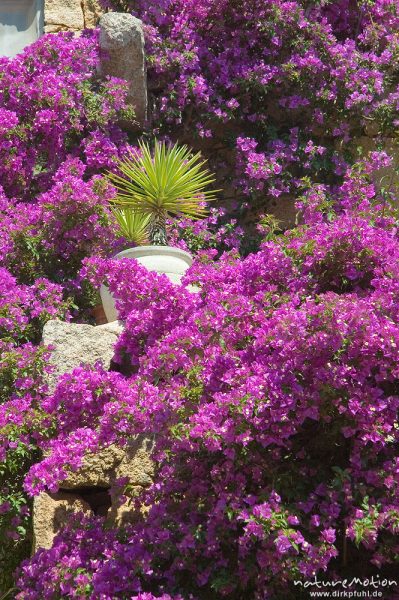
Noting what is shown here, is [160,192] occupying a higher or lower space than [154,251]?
higher

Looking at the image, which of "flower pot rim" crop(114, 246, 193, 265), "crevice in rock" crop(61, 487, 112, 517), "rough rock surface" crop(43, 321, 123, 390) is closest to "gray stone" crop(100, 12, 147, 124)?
"flower pot rim" crop(114, 246, 193, 265)

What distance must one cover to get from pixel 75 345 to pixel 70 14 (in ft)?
12.5

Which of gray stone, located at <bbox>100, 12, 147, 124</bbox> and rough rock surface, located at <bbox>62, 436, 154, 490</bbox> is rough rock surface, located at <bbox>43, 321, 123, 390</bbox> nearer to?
rough rock surface, located at <bbox>62, 436, 154, 490</bbox>

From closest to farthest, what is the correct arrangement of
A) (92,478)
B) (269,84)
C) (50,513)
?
1. (50,513)
2. (92,478)
3. (269,84)

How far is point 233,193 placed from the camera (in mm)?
6484

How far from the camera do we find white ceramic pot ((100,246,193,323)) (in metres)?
4.61

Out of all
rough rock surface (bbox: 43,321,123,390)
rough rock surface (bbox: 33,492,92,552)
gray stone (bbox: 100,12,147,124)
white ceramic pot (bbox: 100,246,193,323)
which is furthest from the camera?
gray stone (bbox: 100,12,147,124)

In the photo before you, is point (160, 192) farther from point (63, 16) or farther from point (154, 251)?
point (63, 16)

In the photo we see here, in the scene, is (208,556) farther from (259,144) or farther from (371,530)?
(259,144)

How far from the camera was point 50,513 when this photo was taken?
354cm

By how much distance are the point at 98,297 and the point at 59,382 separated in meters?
1.48

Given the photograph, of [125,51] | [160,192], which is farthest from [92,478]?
[125,51]

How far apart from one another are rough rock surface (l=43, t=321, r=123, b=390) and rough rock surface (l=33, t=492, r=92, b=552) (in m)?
0.53

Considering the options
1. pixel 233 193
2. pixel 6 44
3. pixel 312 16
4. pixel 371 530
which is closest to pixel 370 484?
Answer: pixel 371 530
